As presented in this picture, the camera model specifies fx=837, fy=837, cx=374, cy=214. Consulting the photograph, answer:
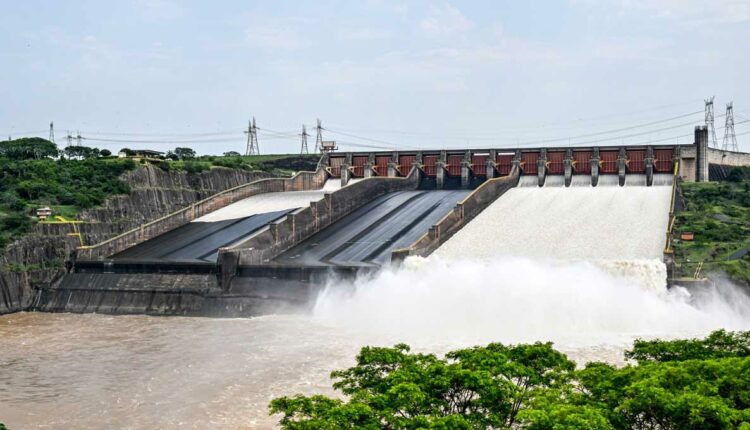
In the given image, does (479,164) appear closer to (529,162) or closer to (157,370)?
(529,162)

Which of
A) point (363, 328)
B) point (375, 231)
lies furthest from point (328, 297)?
point (375, 231)

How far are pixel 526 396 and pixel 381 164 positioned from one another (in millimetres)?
47489

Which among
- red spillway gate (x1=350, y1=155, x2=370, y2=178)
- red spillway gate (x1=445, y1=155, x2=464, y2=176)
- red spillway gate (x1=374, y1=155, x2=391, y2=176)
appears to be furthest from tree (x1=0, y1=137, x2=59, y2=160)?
red spillway gate (x1=445, y1=155, x2=464, y2=176)

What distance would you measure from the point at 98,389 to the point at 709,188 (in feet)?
131

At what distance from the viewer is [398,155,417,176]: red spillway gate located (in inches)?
2469

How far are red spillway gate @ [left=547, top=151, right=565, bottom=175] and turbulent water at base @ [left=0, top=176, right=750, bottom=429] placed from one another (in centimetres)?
1163

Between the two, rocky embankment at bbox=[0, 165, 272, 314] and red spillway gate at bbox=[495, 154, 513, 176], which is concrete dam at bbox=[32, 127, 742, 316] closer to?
red spillway gate at bbox=[495, 154, 513, 176]

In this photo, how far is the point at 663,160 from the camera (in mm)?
56094

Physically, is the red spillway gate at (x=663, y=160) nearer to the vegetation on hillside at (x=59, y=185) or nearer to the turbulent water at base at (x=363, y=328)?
the turbulent water at base at (x=363, y=328)

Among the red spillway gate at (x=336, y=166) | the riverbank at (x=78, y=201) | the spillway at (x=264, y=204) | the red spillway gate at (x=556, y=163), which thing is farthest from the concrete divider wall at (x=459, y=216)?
the riverbank at (x=78, y=201)

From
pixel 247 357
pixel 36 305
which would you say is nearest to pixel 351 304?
pixel 247 357

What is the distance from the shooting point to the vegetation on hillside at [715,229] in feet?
120

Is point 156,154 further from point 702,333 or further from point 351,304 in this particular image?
point 702,333

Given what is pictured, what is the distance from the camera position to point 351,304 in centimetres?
3825
